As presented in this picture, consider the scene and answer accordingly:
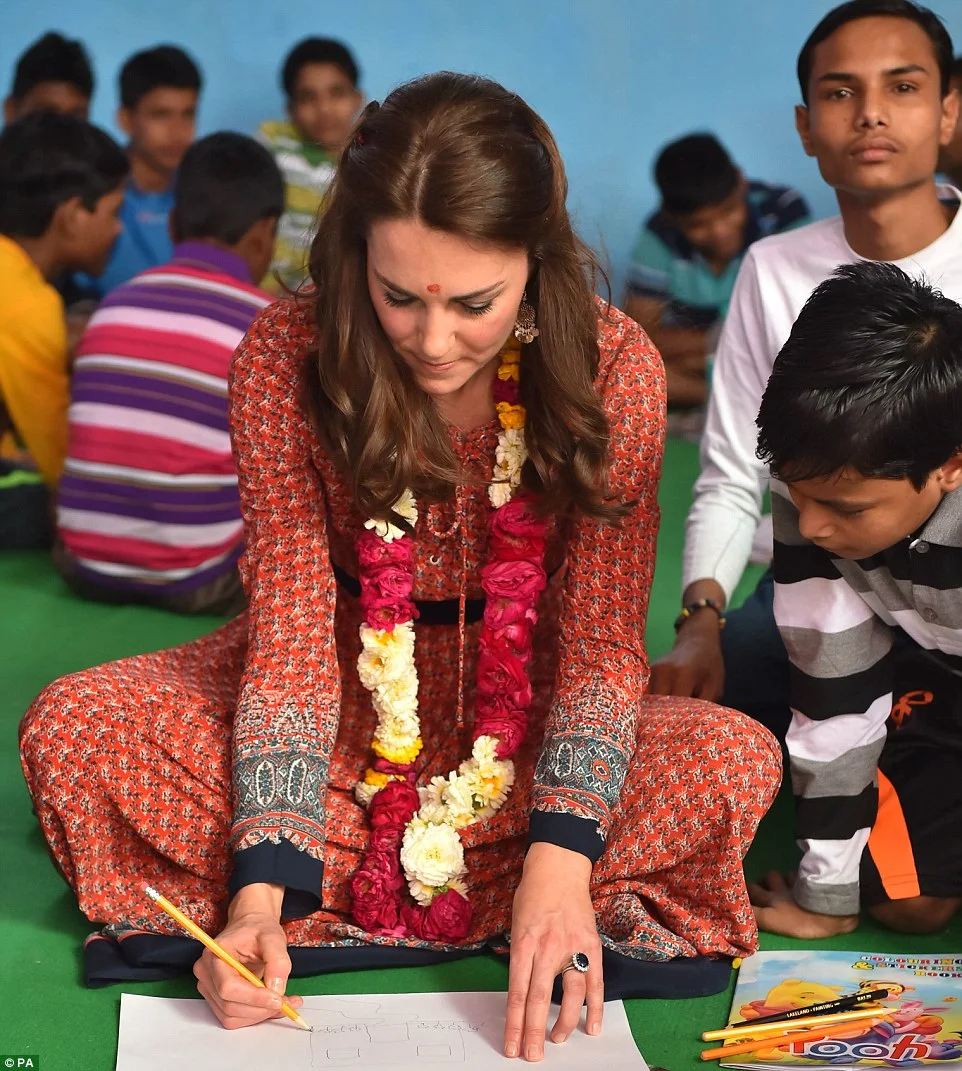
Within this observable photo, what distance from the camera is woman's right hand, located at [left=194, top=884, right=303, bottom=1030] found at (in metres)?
1.63

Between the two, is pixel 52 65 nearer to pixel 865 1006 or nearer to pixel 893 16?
pixel 893 16

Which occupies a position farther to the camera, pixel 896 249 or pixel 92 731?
pixel 896 249

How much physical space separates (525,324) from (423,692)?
1.77 feet

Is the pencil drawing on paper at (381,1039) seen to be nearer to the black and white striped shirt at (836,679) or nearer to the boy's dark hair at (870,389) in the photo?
the black and white striped shirt at (836,679)

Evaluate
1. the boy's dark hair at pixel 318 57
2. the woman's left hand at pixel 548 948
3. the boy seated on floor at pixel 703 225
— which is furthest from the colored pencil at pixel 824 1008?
the boy's dark hair at pixel 318 57

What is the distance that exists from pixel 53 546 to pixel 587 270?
7.52 ft

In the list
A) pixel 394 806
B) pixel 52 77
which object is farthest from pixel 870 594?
pixel 52 77

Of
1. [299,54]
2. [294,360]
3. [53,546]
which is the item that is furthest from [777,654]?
[299,54]

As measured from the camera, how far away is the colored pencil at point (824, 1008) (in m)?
1.71

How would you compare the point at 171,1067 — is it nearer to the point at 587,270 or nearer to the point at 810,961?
the point at 810,961

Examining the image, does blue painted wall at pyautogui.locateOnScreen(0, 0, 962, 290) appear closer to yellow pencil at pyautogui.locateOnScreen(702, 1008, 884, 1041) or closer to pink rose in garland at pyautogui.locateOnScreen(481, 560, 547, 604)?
pink rose in garland at pyautogui.locateOnScreen(481, 560, 547, 604)

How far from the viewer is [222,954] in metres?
1.63

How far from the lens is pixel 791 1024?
1.70 meters

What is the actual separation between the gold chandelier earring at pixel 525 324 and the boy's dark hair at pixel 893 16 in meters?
0.99
